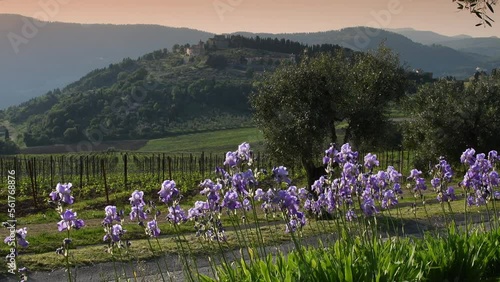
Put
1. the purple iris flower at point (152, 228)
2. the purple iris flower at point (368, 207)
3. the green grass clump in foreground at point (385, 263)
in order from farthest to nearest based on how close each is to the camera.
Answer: the purple iris flower at point (368, 207) < the purple iris flower at point (152, 228) < the green grass clump in foreground at point (385, 263)

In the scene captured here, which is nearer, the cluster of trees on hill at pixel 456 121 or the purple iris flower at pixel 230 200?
the purple iris flower at pixel 230 200

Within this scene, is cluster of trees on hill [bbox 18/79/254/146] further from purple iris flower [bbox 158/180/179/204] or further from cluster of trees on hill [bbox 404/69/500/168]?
purple iris flower [bbox 158/180/179/204]

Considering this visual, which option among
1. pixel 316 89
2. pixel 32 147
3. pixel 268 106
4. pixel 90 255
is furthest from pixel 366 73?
pixel 32 147

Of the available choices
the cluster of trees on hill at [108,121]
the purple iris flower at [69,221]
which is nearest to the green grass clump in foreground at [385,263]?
the purple iris flower at [69,221]

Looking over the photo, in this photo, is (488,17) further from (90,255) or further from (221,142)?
(221,142)

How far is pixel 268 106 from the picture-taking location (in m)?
25.9

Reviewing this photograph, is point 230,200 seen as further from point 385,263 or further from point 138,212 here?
point 385,263

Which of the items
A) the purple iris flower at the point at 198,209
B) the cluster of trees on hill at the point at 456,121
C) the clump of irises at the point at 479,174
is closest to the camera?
the purple iris flower at the point at 198,209

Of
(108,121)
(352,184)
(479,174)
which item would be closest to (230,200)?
(352,184)

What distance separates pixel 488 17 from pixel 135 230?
19000mm

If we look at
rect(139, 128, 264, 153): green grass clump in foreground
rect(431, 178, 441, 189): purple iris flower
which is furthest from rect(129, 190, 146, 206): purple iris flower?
rect(139, 128, 264, 153): green grass clump in foreground

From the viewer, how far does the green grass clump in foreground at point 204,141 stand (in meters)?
143

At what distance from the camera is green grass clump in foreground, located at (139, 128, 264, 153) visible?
142625 mm

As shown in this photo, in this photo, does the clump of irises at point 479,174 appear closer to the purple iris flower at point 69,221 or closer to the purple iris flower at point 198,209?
the purple iris flower at point 198,209
